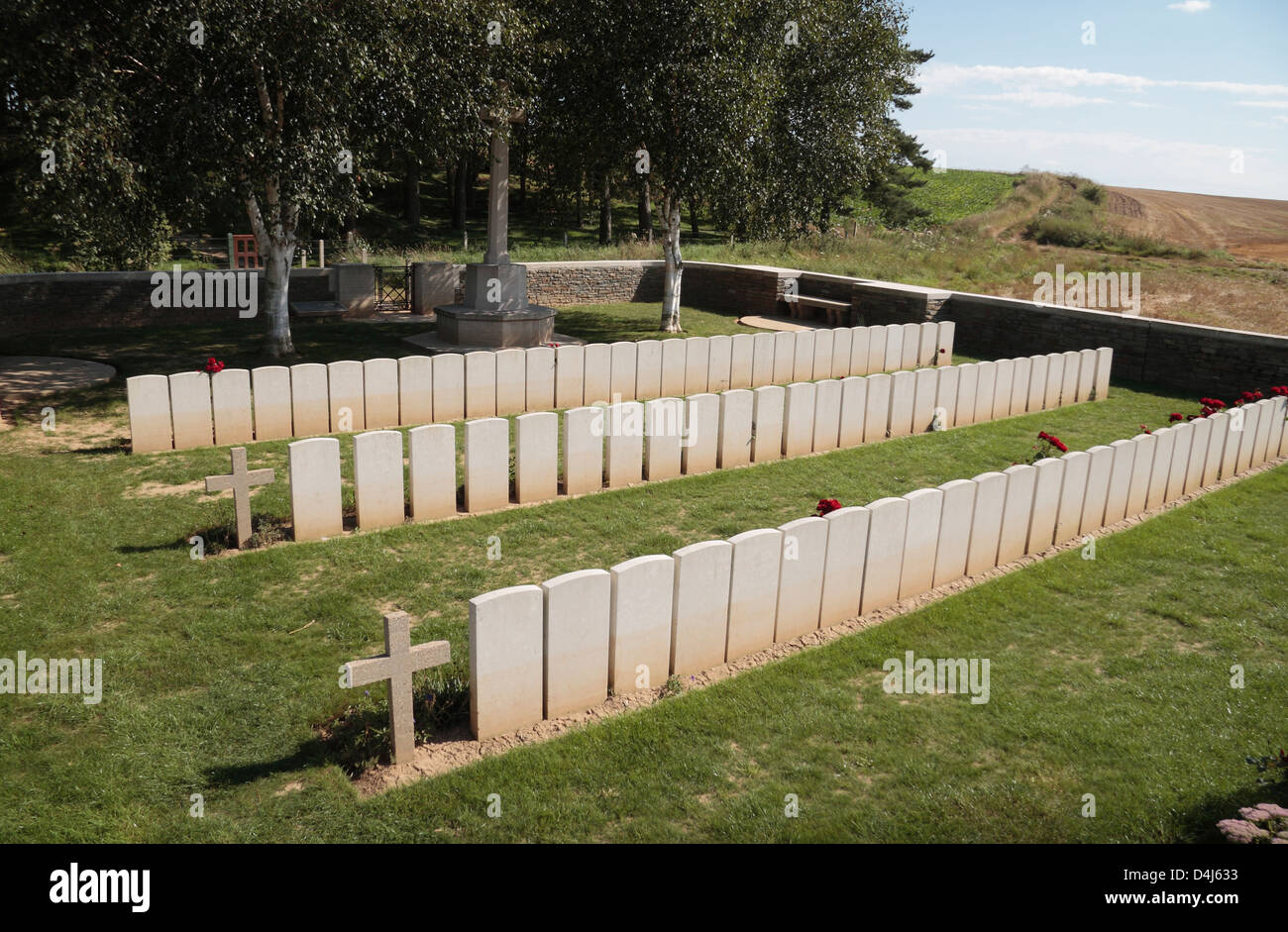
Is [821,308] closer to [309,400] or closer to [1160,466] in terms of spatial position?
[1160,466]

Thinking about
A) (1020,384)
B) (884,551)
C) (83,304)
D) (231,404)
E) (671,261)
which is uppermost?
(671,261)

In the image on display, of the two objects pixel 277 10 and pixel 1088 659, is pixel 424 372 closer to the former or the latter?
pixel 277 10

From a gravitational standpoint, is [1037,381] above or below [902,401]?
above

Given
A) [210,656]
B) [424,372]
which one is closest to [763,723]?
[210,656]

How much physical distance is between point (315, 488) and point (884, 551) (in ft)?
15.2

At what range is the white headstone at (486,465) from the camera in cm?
851

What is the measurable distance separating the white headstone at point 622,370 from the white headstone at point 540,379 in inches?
34.6

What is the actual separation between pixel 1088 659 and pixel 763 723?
8.20 ft

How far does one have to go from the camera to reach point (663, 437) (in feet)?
32.5

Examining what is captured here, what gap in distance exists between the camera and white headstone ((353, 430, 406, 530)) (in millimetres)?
7965

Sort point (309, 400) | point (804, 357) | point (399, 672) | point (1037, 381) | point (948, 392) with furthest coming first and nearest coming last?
1. point (804, 357)
2. point (1037, 381)
3. point (948, 392)
4. point (309, 400)
5. point (399, 672)

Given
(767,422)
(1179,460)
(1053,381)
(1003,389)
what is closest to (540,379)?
(767,422)

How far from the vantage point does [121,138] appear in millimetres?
11211

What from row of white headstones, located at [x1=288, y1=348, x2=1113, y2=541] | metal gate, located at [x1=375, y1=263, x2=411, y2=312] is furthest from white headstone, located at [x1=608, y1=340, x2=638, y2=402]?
metal gate, located at [x1=375, y1=263, x2=411, y2=312]
